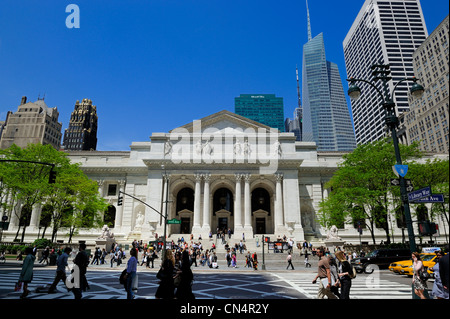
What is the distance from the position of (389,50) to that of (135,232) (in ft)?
456

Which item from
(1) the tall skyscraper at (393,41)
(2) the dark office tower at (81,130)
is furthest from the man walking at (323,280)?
(2) the dark office tower at (81,130)

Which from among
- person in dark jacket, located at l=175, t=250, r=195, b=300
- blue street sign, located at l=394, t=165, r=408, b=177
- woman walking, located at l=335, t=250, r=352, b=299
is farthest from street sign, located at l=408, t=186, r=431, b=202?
person in dark jacket, located at l=175, t=250, r=195, b=300

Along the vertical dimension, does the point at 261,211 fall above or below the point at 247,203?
below

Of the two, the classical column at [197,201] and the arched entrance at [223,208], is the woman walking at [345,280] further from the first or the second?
the arched entrance at [223,208]

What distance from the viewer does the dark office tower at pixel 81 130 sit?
126 metres

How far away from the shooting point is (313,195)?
48.2 metres

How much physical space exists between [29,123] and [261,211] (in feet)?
122

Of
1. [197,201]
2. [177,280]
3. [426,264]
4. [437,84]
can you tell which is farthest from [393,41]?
[177,280]

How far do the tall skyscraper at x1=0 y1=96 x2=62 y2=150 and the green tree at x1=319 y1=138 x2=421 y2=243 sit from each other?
35095 millimetres

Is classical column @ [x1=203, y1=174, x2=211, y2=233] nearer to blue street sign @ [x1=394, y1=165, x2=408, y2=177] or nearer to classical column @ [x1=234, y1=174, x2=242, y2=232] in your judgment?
classical column @ [x1=234, y1=174, x2=242, y2=232]

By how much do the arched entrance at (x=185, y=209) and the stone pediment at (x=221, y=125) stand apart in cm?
1162

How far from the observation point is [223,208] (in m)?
50.4

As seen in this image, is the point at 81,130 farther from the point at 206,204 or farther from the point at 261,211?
the point at 261,211
